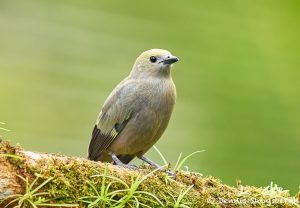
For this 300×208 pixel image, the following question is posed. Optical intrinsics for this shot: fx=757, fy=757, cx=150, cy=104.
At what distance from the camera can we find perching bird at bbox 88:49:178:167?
4984 millimetres

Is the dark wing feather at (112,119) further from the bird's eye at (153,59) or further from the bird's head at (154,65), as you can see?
the bird's eye at (153,59)

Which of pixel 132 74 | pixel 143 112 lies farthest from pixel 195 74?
pixel 132 74

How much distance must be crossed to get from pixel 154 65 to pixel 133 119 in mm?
586

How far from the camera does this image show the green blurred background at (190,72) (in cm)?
307

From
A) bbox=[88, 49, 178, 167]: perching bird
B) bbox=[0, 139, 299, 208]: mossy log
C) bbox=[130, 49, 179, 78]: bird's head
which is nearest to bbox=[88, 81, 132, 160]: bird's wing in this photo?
bbox=[88, 49, 178, 167]: perching bird

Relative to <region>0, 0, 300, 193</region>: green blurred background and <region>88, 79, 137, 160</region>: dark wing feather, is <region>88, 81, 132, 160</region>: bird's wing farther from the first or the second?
<region>0, 0, 300, 193</region>: green blurred background

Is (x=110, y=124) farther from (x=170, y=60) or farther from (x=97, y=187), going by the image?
(x=97, y=187)

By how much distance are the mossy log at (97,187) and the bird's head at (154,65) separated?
2.01m

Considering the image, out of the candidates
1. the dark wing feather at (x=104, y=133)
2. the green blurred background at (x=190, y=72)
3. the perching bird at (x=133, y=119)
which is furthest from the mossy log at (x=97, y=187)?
the dark wing feather at (x=104, y=133)

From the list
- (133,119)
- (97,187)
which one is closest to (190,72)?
(97,187)

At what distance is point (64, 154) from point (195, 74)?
0.67 metres

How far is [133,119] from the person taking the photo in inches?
198

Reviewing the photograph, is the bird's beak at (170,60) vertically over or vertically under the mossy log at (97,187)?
over

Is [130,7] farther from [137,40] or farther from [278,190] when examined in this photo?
[278,190]
